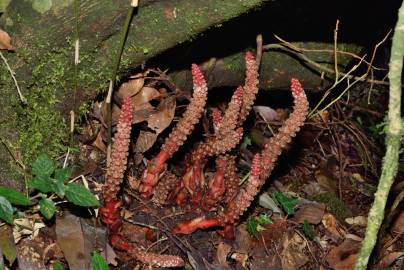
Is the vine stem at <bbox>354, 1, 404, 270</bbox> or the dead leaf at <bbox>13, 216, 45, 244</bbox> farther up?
the vine stem at <bbox>354, 1, 404, 270</bbox>

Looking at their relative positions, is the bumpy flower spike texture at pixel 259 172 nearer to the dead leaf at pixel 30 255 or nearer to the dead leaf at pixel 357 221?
the dead leaf at pixel 30 255

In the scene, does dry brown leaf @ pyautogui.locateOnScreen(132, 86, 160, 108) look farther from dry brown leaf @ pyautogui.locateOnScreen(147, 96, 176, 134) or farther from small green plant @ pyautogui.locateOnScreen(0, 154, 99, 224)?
small green plant @ pyautogui.locateOnScreen(0, 154, 99, 224)

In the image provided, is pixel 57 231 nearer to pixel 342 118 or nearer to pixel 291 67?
pixel 291 67

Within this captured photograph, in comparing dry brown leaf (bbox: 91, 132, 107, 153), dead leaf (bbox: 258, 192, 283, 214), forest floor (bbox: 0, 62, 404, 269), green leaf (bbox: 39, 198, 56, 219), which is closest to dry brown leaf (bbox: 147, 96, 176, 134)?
forest floor (bbox: 0, 62, 404, 269)

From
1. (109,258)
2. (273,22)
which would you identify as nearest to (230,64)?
(273,22)

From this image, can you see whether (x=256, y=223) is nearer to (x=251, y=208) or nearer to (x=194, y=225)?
(x=251, y=208)

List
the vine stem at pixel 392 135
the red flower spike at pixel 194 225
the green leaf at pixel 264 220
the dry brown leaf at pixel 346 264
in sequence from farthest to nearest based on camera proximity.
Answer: the dry brown leaf at pixel 346 264 < the green leaf at pixel 264 220 < the red flower spike at pixel 194 225 < the vine stem at pixel 392 135

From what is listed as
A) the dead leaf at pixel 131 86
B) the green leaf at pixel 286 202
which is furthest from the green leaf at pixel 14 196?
the green leaf at pixel 286 202
